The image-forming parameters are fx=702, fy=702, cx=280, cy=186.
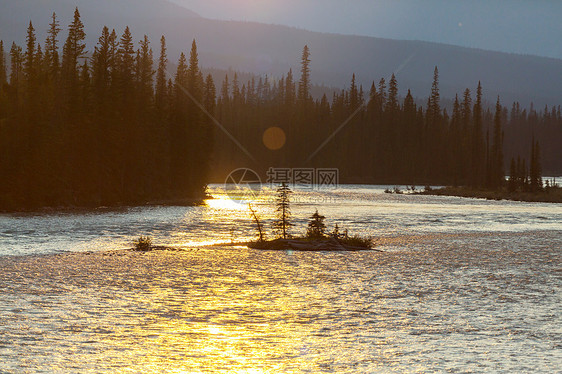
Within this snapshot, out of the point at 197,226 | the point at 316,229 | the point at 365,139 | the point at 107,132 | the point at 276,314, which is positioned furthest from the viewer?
the point at 365,139

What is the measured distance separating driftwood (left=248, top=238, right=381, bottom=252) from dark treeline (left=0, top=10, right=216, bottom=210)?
37.0 metres

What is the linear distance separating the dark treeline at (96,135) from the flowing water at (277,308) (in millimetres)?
34135

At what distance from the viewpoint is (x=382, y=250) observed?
29203 mm

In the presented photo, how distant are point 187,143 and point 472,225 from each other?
173 ft

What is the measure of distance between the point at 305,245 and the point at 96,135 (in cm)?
4968

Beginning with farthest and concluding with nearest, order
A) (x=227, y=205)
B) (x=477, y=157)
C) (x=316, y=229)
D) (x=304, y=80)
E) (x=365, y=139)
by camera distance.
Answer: (x=304, y=80) → (x=365, y=139) → (x=477, y=157) → (x=227, y=205) → (x=316, y=229)

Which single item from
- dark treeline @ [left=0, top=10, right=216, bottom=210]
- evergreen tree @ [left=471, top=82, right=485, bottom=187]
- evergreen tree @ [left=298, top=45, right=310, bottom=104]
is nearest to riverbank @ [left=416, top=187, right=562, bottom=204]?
evergreen tree @ [left=471, top=82, right=485, bottom=187]

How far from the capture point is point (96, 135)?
73.9m

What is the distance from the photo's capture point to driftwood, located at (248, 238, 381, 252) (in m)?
29.1

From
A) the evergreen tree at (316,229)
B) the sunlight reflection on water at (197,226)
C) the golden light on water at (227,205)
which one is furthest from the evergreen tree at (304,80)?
the evergreen tree at (316,229)

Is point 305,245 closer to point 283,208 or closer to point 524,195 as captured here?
point 283,208

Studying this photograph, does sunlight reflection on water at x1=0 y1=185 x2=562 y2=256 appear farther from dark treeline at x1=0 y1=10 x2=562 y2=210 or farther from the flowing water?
dark treeline at x1=0 y1=10 x2=562 y2=210

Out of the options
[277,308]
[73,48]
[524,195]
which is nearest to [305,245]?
[277,308]

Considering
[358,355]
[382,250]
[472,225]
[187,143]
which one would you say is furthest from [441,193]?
[358,355]
